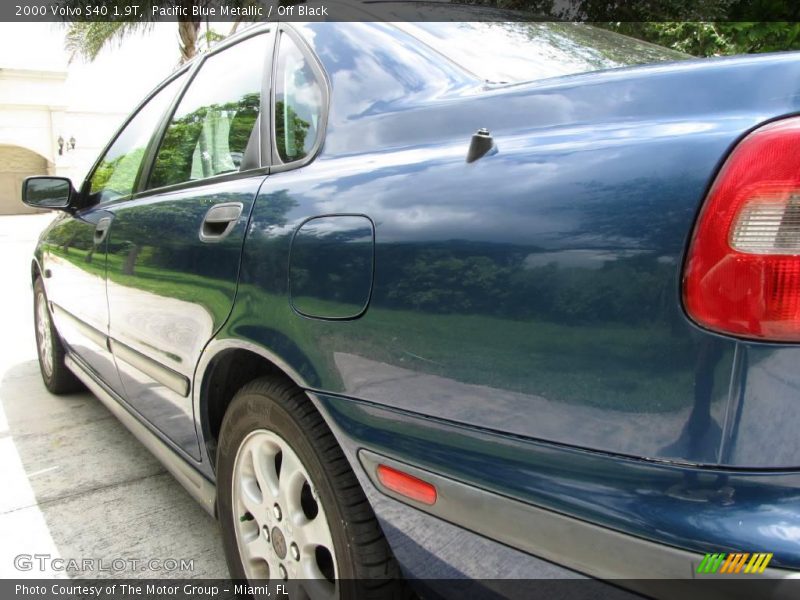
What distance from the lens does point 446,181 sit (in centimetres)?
122

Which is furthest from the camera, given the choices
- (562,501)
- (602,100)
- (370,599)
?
(370,599)

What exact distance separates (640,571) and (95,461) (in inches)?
117

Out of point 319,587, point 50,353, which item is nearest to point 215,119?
point 319,587

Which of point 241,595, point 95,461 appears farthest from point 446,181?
point 95,461

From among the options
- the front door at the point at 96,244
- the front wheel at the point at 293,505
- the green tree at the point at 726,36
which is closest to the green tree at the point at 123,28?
the green tree at the point at 726,36

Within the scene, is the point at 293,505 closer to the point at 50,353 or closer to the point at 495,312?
the point at 495,312

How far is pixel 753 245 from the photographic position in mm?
918

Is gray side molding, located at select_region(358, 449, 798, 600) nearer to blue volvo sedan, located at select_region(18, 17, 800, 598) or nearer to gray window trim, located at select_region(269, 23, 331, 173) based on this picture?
blue volvo sedan, located at select_region(18, 17, 800, 598)

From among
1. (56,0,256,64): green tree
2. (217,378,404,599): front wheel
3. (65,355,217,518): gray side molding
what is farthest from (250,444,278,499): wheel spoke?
(56,0,256,64): green tree

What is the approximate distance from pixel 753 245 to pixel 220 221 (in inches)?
54.3

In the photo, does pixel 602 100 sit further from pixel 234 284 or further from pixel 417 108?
pixel 234 284

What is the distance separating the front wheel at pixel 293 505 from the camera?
1.41 meters

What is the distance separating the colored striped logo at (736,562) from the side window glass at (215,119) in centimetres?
164

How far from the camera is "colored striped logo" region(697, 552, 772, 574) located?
2.87 feet
